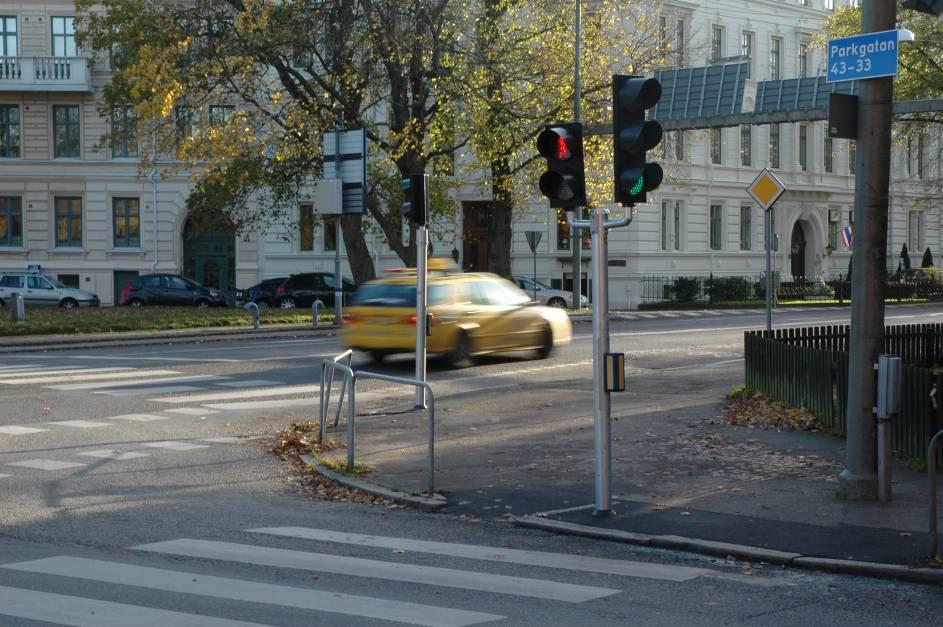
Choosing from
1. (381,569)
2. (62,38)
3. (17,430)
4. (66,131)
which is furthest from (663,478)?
(62,38)

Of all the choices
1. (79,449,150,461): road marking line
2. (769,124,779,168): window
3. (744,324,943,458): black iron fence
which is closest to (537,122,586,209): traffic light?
(744,324,943,458): black iron fence

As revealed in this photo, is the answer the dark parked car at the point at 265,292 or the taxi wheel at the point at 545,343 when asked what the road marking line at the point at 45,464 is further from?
the dark parked car at the point at 265,292

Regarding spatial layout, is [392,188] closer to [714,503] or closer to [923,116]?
[923,116]

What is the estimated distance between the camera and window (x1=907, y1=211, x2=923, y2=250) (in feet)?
232

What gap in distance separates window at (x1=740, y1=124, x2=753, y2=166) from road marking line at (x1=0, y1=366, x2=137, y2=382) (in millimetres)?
44922

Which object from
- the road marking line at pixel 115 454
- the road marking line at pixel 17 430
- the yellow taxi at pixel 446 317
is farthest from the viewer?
the yellow taxi at pixel 446 317

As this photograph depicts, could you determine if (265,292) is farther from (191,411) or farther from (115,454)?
(115,454)

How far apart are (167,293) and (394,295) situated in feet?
89.5

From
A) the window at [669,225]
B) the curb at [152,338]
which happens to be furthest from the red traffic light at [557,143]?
the window at [669,225]

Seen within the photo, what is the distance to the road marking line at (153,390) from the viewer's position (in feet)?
59.9

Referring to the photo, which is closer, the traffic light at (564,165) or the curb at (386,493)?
the traffic light at (564,165)

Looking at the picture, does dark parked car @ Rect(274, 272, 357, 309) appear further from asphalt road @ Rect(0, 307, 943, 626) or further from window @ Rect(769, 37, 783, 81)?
asphalt road @ Rect(0, 307, 943, 626)

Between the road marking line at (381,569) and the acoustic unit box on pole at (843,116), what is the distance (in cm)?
454

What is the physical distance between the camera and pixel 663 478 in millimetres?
11555
